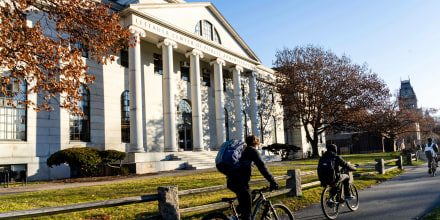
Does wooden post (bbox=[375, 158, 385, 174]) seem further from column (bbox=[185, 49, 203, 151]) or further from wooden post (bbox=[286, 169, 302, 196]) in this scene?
column (bbox=[185, 49, 203, 151])

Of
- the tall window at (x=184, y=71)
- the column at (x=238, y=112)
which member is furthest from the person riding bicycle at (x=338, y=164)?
the column at (x=238, y=112)

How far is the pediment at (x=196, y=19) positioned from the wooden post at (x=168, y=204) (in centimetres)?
1791

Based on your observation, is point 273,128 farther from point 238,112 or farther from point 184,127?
point 184,127

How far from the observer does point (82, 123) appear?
20250 millimetres

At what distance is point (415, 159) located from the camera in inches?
1219

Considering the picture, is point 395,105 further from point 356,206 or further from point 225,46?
point 356,206

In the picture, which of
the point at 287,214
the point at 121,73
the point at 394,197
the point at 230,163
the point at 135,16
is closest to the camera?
the point at 230,163

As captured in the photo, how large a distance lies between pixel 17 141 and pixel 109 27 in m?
10.6

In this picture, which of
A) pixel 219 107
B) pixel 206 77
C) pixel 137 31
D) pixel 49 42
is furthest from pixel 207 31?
pixel 49 42

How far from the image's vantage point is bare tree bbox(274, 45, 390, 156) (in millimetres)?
34125

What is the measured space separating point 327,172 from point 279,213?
2695 mm

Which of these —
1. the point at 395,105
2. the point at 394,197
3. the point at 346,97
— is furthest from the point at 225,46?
the point at 395,105

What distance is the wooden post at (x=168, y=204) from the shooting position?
552cm

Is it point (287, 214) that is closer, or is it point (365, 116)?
point (287, 214)
